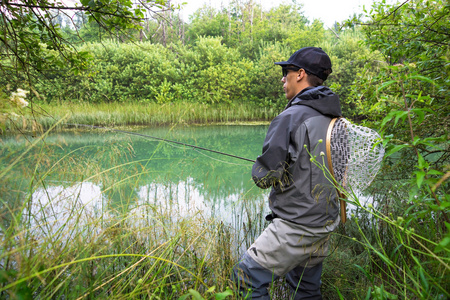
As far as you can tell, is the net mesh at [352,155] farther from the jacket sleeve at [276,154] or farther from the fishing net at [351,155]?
the jacket sleeve at [276,154]

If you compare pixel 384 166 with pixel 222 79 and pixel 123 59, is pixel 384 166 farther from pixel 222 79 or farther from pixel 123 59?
pixel 123 59

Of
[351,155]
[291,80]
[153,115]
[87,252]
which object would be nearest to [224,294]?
[87,252]

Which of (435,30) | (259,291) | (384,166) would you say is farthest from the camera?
(384,166)

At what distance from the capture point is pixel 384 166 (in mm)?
2826

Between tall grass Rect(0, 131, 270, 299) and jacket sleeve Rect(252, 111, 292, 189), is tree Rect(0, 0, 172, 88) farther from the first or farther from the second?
jacket sleeve Rect(252, 111, 292, 189)

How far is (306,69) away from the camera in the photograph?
68.1 inches

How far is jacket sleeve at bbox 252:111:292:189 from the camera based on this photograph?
4.80ft

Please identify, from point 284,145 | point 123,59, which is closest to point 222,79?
point 123,59

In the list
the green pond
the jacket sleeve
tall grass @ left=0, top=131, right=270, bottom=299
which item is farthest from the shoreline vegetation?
the jacket sleeve

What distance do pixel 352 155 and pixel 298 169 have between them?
0.27m

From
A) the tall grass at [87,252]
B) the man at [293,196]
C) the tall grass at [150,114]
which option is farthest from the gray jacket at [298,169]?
the tall grass at [150,114]

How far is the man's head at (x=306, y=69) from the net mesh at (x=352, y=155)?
1.04ft

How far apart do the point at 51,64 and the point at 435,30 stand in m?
2.96

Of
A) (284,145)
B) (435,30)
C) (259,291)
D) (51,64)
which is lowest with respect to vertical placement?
(259,291)
